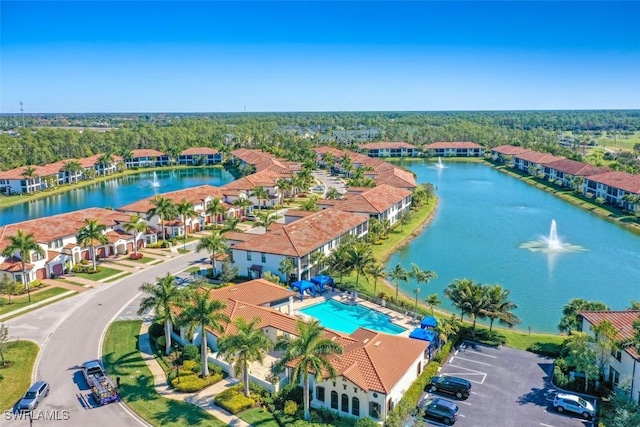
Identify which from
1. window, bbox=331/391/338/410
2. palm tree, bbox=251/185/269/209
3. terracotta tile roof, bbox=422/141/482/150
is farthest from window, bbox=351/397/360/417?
terracotta tile roof, bbox=422/141/482/150

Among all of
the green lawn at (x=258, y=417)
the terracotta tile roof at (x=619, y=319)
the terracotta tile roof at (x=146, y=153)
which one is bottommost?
the green lawn at (x=258, y=417)

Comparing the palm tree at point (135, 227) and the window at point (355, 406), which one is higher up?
the palm tree at point (135, 227)

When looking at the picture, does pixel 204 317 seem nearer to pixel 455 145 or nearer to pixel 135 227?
pixel 135 227

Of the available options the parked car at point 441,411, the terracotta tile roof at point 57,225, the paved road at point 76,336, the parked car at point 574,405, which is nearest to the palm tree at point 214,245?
the paved road at point 76,336

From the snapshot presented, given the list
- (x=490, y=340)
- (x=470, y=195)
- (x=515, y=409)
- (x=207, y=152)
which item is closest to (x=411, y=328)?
(x=490, y=340)

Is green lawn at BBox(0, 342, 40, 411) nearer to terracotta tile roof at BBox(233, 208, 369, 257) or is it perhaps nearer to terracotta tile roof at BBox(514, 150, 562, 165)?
terracotta tile roof at BBox(233, 208, 369, 257)

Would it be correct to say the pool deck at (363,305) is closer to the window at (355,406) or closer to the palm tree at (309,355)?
the window at (355,406)
